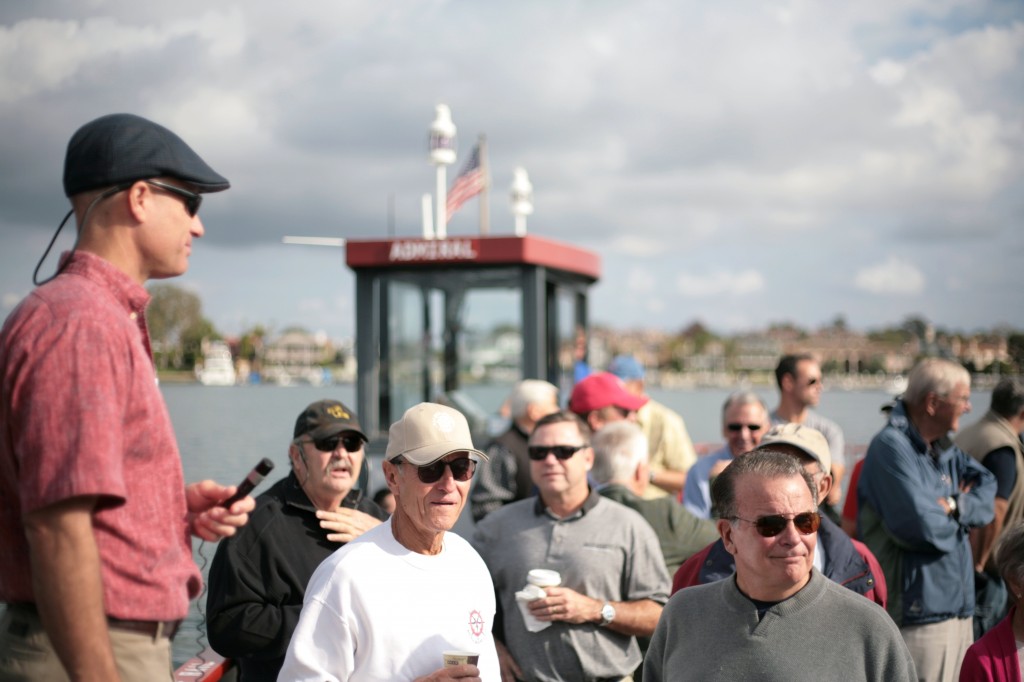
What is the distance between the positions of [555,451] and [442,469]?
150 centimetres

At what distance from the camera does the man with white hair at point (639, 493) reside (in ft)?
15.1

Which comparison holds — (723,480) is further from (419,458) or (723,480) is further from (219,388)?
(219,388)

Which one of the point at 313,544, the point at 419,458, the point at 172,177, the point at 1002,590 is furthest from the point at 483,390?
the point at 172,177

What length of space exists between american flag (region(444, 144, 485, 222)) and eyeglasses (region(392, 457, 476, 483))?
877 centimetres

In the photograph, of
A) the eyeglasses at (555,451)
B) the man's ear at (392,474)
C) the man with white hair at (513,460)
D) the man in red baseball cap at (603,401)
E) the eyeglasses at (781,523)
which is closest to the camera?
the eyeglasses at (781,523)

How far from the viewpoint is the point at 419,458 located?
2.85m

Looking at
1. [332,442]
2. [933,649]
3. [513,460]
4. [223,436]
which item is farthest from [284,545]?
[223,436]

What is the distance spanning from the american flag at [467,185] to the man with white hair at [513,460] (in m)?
5.61

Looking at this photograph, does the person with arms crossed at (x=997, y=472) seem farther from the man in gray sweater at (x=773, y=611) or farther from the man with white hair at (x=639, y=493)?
the man in gray sweater at (x=773, y=611)

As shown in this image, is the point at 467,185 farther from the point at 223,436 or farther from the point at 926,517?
the point at 926,517

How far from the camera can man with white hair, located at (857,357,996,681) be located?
4520 millimetres

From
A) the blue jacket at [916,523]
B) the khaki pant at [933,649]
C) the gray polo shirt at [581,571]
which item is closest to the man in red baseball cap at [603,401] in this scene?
the blue jacket at [916,523]

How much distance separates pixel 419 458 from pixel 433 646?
52cm

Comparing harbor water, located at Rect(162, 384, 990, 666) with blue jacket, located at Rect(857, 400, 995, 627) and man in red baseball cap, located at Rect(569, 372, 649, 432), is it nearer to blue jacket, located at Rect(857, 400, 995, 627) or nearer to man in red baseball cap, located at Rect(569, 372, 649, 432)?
man in red baseball cap, located at Rect(569, 372, 649, 432)
